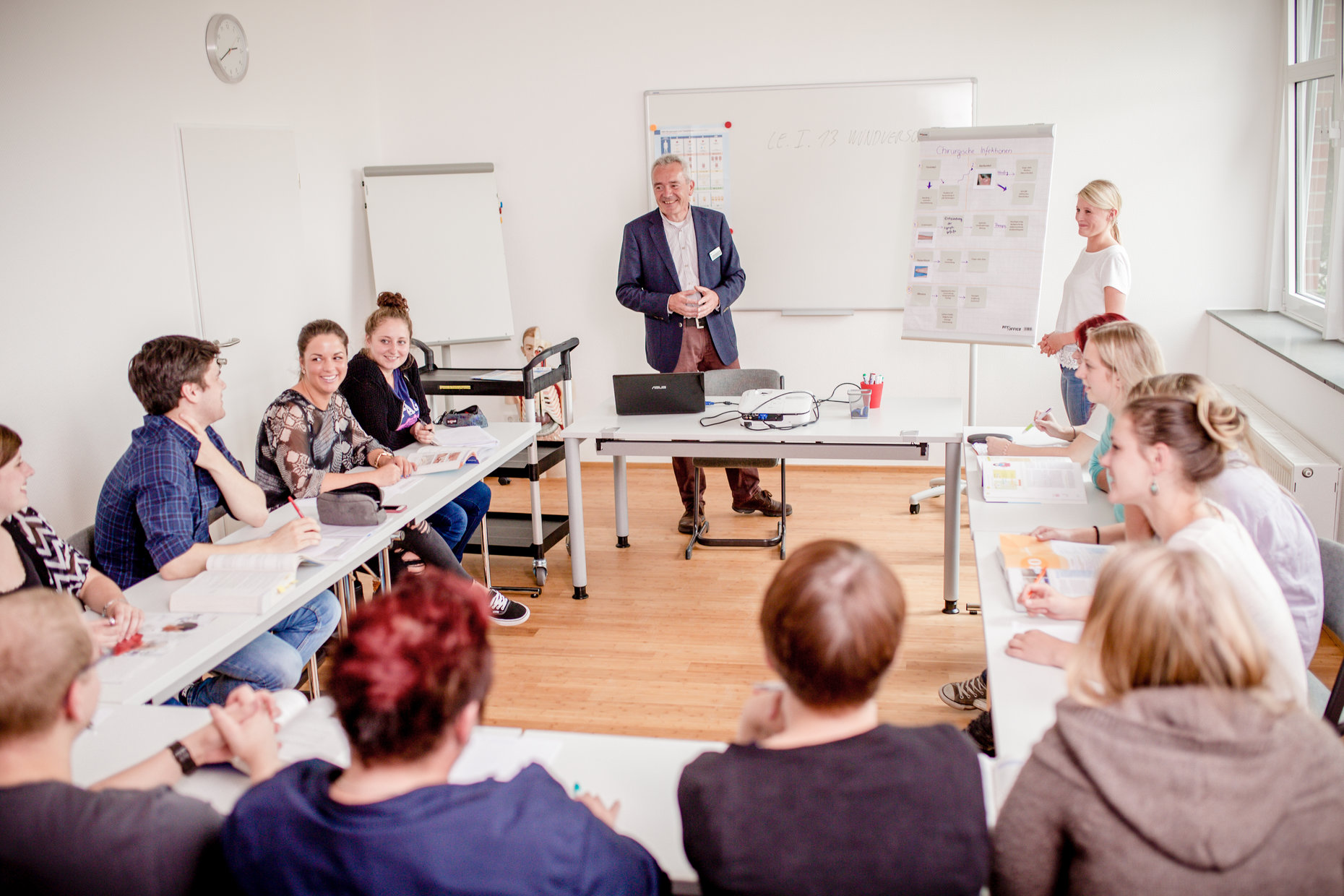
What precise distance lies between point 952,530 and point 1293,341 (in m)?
1.84

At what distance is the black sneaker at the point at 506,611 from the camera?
404 cm

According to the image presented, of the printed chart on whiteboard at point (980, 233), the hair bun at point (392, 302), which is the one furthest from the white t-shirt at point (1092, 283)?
the hair bun at point (392, 302)

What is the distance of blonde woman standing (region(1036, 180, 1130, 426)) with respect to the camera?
4.35m

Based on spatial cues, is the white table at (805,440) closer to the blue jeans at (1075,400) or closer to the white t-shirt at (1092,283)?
the blue jeans at (1075,400)

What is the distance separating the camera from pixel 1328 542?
7.60 feet

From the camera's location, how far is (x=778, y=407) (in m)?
3.99

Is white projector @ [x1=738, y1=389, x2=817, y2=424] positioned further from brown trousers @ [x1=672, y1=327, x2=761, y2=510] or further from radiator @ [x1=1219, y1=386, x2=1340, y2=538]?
radiator @ [x1=1219, y1=386, x2=1340, y2=538]

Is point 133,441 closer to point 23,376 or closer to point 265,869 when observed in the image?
point 23,376

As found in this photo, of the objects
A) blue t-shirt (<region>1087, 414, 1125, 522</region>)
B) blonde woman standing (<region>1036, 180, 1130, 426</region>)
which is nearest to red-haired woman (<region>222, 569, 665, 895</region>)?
blue t-shirt (<region>1087, 414, 1125, 522</region>)

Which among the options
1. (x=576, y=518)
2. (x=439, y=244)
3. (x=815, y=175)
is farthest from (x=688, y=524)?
(x=439, y=244)

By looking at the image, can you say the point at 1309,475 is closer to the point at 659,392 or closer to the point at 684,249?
the point at 659,392

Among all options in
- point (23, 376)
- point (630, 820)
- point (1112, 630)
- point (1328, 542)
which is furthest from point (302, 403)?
point (1328, 542)

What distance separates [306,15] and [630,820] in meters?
4.99

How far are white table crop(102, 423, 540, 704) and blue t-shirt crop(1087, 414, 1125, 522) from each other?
2.12m
